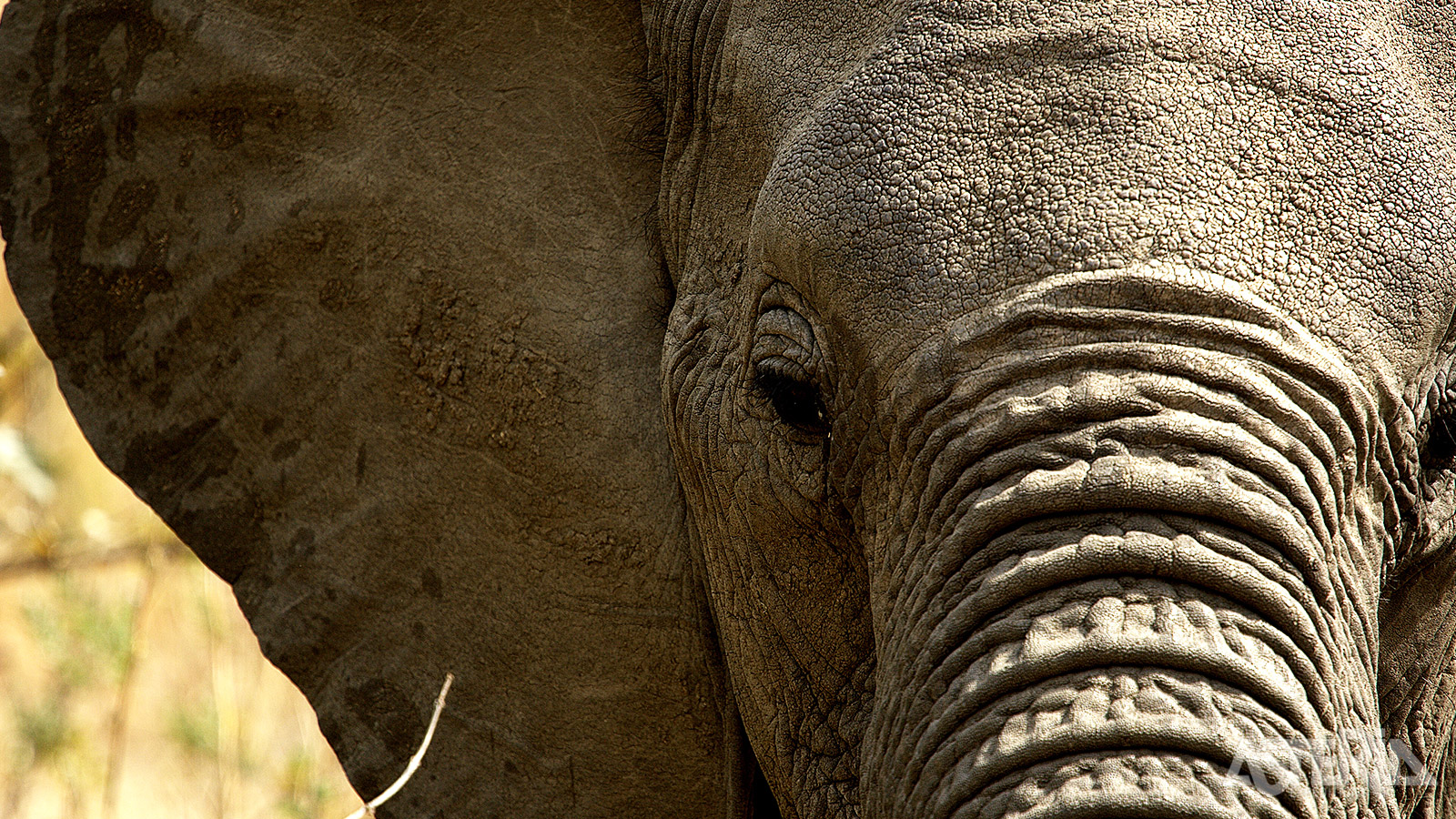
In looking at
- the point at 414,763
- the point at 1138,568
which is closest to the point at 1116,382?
the point at 1138,568

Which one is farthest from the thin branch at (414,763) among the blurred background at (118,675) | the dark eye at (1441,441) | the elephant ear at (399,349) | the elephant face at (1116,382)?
the dark eye at (1441,441)

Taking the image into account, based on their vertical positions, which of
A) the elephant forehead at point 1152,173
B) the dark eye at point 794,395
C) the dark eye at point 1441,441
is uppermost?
the elephant forehead at point 1152,173

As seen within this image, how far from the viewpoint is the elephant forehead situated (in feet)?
5.65

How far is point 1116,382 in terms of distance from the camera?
170cm

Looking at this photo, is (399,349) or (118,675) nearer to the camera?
(399,349)

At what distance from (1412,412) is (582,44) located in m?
1.16

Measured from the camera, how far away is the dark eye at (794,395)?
1.93m

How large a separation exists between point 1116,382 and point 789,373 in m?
0.39

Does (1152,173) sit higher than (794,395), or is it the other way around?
(1152,173)

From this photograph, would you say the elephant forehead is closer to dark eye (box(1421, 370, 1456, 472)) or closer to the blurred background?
dark eye (box(1421, 370, 1456, 472))

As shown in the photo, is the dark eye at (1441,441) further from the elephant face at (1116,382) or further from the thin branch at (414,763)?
the thin branch at (414,763)

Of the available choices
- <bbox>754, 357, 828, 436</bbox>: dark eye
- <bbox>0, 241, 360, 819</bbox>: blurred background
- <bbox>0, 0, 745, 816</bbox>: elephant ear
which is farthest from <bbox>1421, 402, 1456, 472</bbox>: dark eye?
<bbox>0, 241, 360, 819</bbox>: blurred background

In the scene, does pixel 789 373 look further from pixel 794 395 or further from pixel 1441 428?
pixel 1441 428

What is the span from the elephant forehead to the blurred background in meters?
1.83
